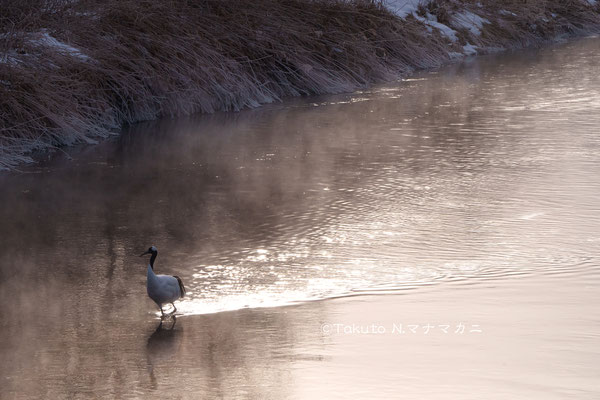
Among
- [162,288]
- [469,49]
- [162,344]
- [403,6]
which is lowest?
[162,344]

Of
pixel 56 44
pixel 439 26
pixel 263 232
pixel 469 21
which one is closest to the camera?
pixel 263 232

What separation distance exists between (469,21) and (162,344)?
59.6 ft

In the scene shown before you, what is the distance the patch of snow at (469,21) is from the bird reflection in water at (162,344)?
17298 mm

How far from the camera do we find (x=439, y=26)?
68.6 feet

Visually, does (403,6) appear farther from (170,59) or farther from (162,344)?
(162,344)

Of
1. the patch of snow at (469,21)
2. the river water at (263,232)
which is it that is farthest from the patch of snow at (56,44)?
the patch of snow at (469,21)

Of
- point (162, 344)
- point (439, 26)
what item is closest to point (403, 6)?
point (439, 26)

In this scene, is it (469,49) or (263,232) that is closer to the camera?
(263,232)

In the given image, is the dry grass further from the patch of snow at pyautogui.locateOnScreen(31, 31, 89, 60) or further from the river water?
the river water

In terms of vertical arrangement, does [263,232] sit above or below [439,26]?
below

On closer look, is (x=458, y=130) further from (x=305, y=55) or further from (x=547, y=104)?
(x=305, y=55)

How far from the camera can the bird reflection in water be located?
4.90 metres

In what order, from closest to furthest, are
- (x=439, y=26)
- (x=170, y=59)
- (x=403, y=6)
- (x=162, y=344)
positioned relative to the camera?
(x=162, y=344), (x=170, y=59), (x=403, y=6), (x=439, y=26)

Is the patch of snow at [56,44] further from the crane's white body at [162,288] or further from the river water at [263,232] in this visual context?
the crane's white body at [162,288]
